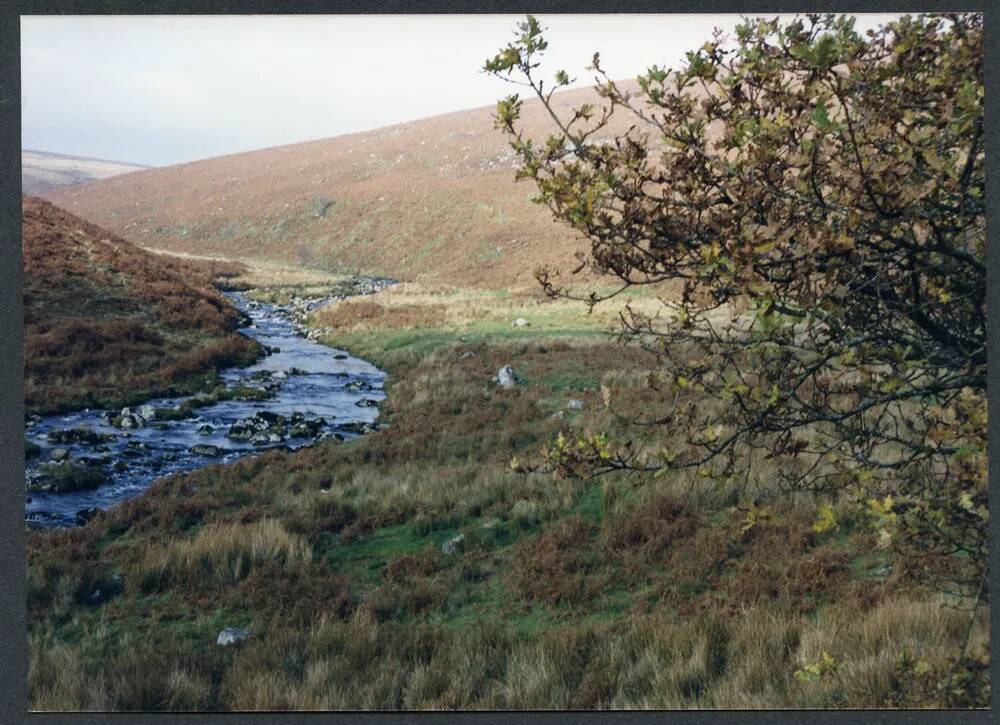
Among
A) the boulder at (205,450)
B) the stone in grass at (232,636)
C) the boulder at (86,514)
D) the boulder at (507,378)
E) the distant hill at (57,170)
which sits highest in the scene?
the distant hill at (57,170)

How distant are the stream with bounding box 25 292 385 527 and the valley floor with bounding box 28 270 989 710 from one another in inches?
23.3

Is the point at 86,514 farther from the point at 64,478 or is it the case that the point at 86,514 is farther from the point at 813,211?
the point at 813,211

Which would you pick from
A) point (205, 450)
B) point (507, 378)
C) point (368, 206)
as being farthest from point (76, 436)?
point (368, 206)

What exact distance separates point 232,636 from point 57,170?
19.5 ft

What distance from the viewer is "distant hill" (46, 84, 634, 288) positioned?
45.5 feet

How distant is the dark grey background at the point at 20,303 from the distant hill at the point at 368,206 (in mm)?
5852

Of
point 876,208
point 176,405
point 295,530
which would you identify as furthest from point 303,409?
point 876,208

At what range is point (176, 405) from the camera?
10.7m

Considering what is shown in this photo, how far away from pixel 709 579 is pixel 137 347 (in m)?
11.1

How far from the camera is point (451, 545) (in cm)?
654

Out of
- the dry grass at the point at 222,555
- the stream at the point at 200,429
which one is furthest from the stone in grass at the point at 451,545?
the stream at the point at 200,429

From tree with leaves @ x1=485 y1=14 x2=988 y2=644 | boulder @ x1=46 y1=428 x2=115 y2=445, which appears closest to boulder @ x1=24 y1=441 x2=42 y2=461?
boulder @ x1=46 y1=428 x2=115 y2=445

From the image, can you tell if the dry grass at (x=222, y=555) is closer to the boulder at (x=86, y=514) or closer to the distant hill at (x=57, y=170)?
the boulder at (x=86, y=514)

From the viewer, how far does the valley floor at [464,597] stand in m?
4.50
